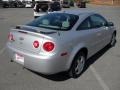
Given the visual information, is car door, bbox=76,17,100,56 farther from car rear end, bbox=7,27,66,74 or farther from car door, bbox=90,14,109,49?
car rear end, bbox=7,27,66,74

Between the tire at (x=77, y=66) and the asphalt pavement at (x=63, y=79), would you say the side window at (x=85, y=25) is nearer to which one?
the tire at (x=77, y=66)

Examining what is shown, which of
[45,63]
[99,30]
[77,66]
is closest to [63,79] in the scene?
[77,66]

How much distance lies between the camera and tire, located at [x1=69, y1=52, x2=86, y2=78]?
225 inches

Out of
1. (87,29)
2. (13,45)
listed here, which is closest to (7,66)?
(13,45)

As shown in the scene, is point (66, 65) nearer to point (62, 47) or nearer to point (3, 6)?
point (62, 47)

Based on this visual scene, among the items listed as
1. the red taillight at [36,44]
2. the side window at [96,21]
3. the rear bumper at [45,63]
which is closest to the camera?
the rear bumper at [45,63]

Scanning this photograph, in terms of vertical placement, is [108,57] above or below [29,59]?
below

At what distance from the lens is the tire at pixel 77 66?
225 inches

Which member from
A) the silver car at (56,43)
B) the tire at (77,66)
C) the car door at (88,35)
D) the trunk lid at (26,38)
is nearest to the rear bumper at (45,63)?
the silver car at (56,43)

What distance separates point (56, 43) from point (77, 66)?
1150 mm

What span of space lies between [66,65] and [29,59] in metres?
0.86

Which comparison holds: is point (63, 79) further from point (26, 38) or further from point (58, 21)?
point (58, 21)

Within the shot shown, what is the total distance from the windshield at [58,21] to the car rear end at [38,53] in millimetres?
739

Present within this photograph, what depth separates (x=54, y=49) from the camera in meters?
5.07
